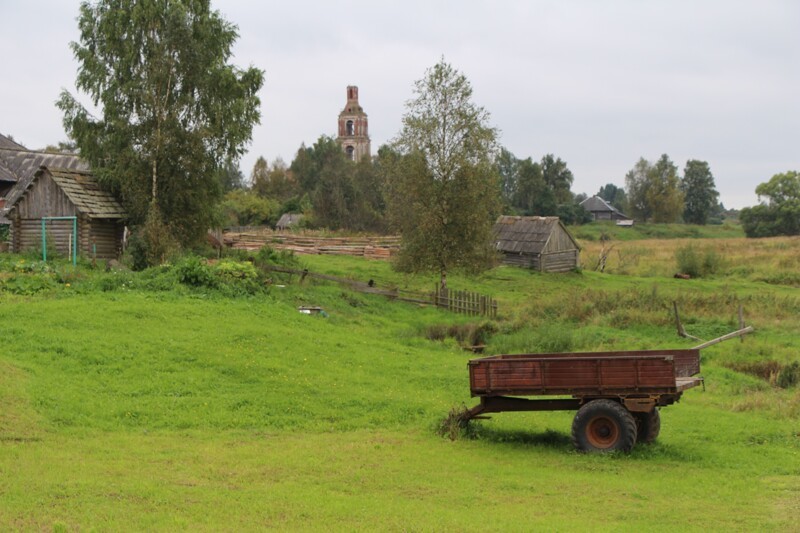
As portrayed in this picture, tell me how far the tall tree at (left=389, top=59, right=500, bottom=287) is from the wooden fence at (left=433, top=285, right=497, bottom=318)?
1986 millimetres

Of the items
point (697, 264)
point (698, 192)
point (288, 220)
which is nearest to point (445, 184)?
point (697, 264)

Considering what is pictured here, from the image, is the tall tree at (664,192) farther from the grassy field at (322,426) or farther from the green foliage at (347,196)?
the grassy field at (322,426)

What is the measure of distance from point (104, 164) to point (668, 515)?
35.7 m

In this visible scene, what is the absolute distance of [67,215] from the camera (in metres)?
37.8

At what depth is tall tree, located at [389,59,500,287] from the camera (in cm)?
4081

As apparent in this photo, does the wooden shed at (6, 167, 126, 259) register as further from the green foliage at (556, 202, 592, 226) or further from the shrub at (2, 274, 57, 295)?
the green foliage at (556, 202, 592, 226)

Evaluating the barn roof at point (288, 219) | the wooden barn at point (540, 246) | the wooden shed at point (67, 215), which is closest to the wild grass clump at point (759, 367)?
→ the wooden shed at point (67, 215)

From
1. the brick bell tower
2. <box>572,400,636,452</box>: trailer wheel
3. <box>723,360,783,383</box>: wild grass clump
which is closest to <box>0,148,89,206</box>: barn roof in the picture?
<box>723,360,783,383</box>: wild grass clump

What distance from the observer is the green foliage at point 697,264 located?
55500 mm

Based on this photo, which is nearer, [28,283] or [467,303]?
[28,283]

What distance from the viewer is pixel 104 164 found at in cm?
4091

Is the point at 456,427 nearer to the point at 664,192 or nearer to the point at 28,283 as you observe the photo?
the point at 28,283

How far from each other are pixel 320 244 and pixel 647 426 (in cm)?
4598

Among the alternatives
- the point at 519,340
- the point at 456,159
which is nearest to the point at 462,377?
the point at 519,340
